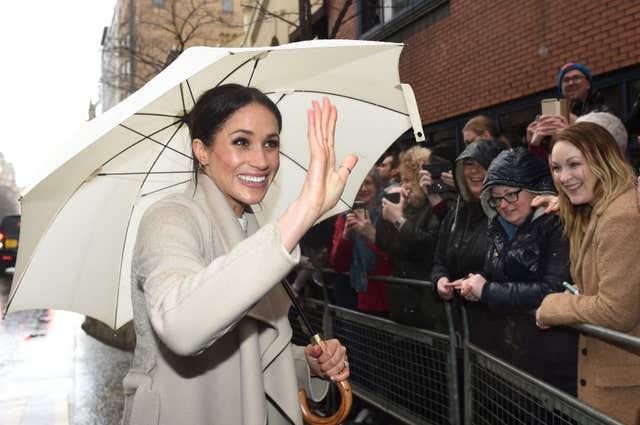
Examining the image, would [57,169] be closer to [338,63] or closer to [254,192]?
[254,192]

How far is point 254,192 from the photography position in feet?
7.23

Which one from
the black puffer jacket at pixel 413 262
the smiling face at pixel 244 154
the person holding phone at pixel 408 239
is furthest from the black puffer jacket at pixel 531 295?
the smiling face at pixel 244 154

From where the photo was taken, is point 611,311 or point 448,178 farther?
point 448,178

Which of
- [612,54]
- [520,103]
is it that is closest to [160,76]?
[612,54]

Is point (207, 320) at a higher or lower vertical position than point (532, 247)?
higher

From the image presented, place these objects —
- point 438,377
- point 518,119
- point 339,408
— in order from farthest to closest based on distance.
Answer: point 518,119 < point 438,377 < point 339,408

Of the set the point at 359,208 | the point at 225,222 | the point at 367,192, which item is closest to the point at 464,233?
the point at 359,208

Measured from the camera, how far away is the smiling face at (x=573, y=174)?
326 cm

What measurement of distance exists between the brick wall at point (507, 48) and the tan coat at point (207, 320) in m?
6.42

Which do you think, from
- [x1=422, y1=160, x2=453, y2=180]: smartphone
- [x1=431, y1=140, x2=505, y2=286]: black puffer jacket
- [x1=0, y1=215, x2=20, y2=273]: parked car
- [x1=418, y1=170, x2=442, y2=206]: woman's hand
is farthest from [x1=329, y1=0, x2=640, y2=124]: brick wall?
[x1=0, y1=215, x2=20, y2=273]: parked car

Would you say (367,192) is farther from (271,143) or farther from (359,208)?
(271,143)

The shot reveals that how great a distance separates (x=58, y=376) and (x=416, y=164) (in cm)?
471

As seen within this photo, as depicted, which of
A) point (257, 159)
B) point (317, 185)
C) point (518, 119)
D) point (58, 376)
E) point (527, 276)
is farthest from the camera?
point (518, 119)

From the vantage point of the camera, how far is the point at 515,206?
12.6 ft
